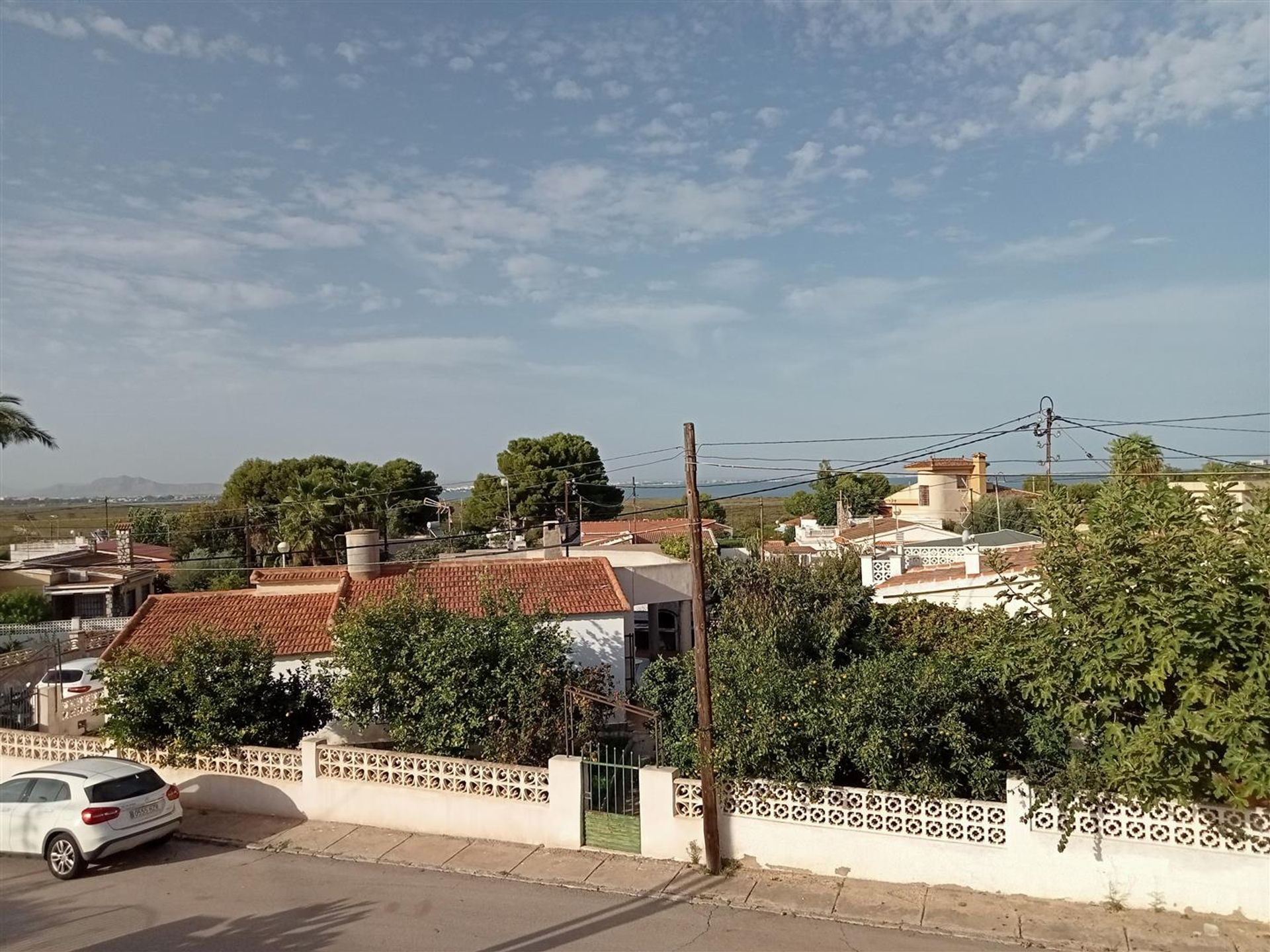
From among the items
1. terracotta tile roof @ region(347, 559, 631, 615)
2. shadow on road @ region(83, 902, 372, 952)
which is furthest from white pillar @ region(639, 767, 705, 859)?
terracotta tile roof @ region(347, 559, 631, 615)

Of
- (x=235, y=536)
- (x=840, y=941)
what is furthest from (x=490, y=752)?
(x=235, y=536)

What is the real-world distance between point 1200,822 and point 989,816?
191cm

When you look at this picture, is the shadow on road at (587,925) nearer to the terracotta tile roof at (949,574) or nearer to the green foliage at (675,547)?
the terracotta tile roof at (949,574)

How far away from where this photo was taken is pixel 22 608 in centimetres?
3256

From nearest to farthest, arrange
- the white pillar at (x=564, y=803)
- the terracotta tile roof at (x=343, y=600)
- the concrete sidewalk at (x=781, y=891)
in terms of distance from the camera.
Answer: the concrete sidewalk at (x=781, y=891), the white pillar at (x=564, y=803), the terracotta tile roof at (x=343, y=600)

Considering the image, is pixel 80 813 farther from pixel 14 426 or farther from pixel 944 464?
pixel 944 464

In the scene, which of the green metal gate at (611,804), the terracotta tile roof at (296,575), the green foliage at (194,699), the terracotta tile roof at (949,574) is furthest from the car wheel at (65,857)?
the terracotta tile roof at (949,574)

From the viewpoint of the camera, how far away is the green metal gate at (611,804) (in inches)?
415

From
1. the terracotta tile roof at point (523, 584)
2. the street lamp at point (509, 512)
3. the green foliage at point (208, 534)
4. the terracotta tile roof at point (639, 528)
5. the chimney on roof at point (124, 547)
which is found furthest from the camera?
the green foliage at point (208, 534)

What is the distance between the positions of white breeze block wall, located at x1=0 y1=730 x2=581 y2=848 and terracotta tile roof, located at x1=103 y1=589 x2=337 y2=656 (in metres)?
3.42

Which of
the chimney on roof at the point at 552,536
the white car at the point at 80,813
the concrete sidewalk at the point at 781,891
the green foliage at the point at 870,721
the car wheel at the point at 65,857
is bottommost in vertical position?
the concrete sidewalk at the point at 781,891

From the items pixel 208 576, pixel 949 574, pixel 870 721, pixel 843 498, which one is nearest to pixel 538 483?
pixel 208 576

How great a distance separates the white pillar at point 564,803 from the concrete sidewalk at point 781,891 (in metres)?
0.17

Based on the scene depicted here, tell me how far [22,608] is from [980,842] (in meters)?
35.6
